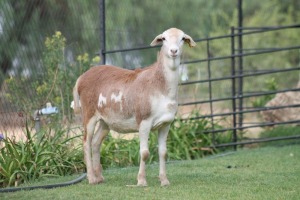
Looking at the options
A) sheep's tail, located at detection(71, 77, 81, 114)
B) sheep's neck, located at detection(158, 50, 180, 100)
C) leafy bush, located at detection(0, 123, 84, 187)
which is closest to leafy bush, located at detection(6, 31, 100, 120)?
leafy bush, located at detection(0, 123, 84, 187)

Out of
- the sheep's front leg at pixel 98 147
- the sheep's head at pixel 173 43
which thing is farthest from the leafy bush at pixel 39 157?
the sheep's head at pixel 173 43

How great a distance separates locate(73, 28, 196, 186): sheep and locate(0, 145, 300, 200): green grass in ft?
1.22

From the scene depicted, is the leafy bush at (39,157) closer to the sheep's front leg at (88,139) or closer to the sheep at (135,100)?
the sheep at (135,100)

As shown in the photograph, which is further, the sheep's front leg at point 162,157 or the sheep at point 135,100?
the sheep's front leg at point 162,157

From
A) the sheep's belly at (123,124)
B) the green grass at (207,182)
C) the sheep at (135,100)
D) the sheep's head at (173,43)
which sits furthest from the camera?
the sheep's belly at (123,124)

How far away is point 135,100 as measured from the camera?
808cm

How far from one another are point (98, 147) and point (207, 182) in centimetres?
133

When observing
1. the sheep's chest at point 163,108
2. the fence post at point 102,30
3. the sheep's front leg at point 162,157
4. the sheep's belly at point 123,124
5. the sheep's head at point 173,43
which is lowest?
the sheep's front leg at point 162,157

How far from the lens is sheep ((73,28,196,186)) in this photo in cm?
795

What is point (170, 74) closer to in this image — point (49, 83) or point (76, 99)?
point (76, 99)

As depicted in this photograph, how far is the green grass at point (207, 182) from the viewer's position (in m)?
7.43

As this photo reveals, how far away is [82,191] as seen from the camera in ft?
25.4

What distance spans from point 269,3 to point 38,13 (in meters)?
13.5

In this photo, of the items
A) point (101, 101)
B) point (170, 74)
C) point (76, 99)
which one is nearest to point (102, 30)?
point (76, 99)
